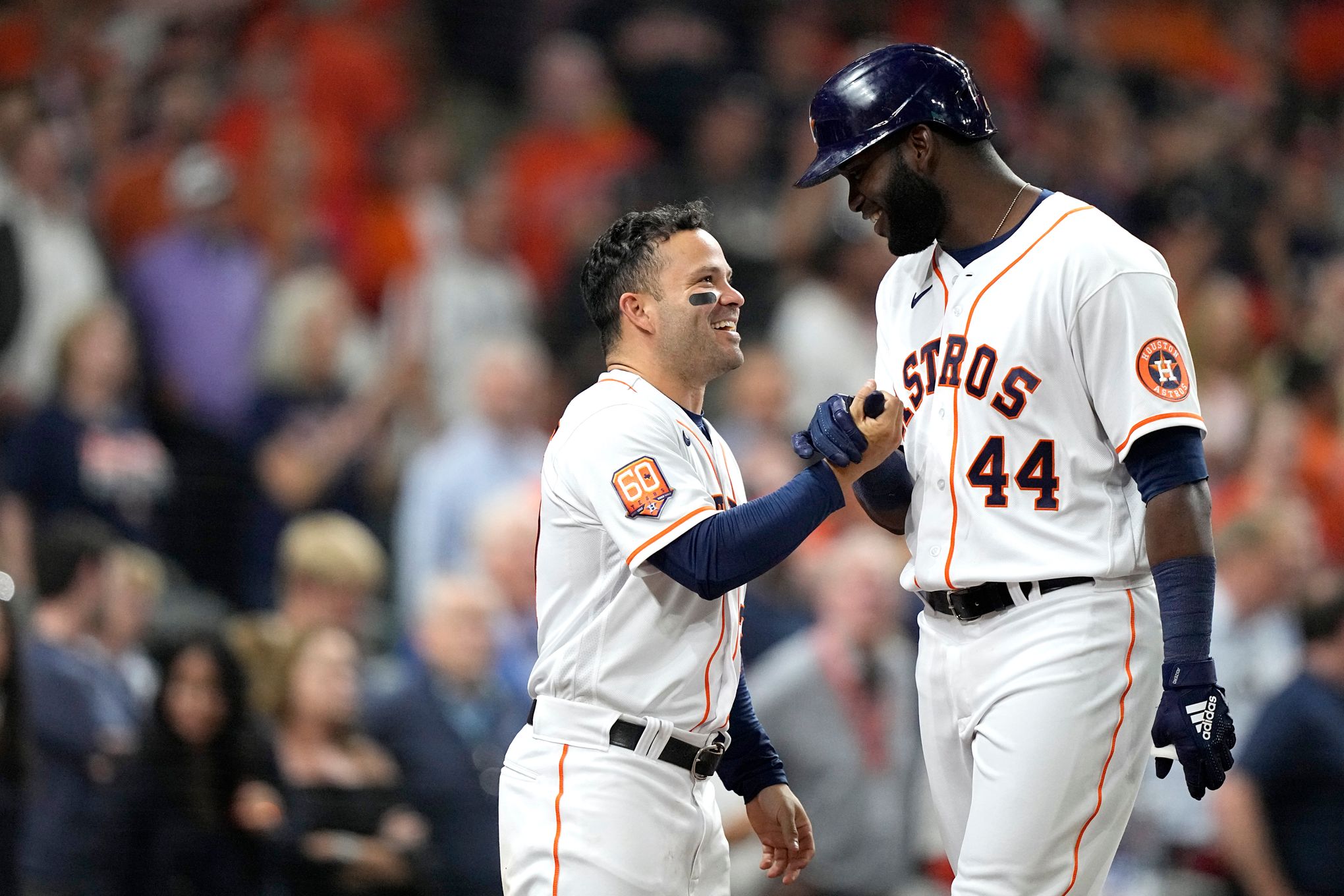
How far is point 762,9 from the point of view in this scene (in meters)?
8.36

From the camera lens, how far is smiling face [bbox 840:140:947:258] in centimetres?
270

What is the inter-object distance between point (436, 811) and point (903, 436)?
8.52 feet

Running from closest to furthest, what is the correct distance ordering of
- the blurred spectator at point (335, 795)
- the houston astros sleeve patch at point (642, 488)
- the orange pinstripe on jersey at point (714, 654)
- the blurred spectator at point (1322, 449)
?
the houston astros sleeve patch at point (642, 488) → the orange pinstripe on jersey at point (714, 654) → the blurred spectator at point (335, 795) → the blurred spectator at point (1322, 449)

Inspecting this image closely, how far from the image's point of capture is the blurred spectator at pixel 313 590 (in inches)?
190

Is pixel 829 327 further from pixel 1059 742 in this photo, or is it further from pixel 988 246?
pixel 1059 742

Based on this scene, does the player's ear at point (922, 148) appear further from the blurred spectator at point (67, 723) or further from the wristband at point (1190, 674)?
the blurred spectator at point (67, 723)

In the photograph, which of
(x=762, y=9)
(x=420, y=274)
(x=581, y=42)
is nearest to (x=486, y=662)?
(x=420, y=274)

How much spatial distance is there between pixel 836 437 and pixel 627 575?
1.34 ft

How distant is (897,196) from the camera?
8.88 feet

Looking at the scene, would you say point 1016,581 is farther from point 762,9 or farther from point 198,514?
point 762,9

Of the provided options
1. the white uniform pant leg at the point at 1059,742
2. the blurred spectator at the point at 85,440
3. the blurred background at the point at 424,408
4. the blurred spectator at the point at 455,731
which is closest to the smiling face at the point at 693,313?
the white uniform pant leg at the point at 1059,742

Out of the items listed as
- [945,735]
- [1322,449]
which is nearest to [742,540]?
[945,735]

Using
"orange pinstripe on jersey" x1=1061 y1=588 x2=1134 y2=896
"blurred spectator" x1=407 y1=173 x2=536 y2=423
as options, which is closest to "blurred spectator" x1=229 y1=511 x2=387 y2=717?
"blurred spectator" x1=407 y1=173 x2=536 y2=423

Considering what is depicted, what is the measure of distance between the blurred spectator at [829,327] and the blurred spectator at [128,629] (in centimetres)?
268
